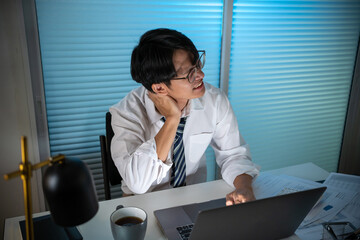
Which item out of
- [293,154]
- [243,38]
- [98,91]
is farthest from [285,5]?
[98,91]

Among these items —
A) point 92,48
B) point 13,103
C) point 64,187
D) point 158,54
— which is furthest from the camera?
point 92,48

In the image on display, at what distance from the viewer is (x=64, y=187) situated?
0.51 metres

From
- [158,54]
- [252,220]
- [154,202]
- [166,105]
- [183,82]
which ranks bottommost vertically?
[154,202]

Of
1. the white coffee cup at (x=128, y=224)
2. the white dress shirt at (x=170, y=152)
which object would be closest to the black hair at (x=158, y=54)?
the white dress shirt at (x=170, y=152)

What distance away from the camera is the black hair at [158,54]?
1.34m

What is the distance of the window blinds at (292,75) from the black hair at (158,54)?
968mm

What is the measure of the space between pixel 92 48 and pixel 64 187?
1529mm

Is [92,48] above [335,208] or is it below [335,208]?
above

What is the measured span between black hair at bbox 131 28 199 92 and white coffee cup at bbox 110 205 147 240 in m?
0.66

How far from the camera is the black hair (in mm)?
1336

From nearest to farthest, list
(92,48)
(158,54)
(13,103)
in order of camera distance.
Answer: (158,54) → (13,103) → (92,48)

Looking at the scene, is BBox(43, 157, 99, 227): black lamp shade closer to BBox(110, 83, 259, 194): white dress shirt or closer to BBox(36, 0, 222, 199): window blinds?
BBox(110, 83, 259, 194): white dress shirt

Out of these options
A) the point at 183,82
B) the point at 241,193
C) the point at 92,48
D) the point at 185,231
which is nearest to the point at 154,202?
the point at 185,231

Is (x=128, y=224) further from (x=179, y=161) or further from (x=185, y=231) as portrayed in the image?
(x=179, y=161)
